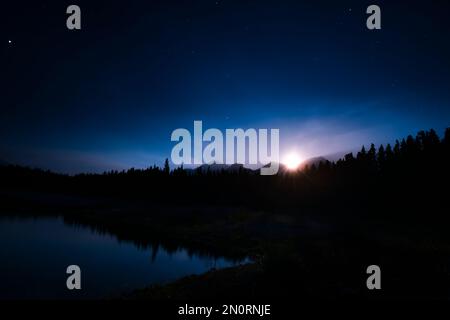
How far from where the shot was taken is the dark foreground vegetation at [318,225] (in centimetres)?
1537

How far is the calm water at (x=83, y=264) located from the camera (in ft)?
Result: 64.4

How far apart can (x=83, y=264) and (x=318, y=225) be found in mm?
34600

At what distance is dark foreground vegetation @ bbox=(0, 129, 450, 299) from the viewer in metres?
15.4

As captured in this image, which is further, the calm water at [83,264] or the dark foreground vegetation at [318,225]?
the calm water at [83,264]

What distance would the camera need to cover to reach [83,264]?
88.2 ft

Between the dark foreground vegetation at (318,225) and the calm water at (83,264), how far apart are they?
13.1ft

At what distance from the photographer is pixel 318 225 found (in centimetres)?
4609

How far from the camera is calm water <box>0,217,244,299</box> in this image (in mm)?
19625

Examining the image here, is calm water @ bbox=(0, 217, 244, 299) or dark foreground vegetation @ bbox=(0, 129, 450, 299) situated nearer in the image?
dark foreground vegetation @ bbox=(0, 129, 450, 299)

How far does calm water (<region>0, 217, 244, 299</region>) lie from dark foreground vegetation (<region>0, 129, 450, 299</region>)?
4.00 metres

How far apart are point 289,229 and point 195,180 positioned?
199 ft

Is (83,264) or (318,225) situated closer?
(83,264)
